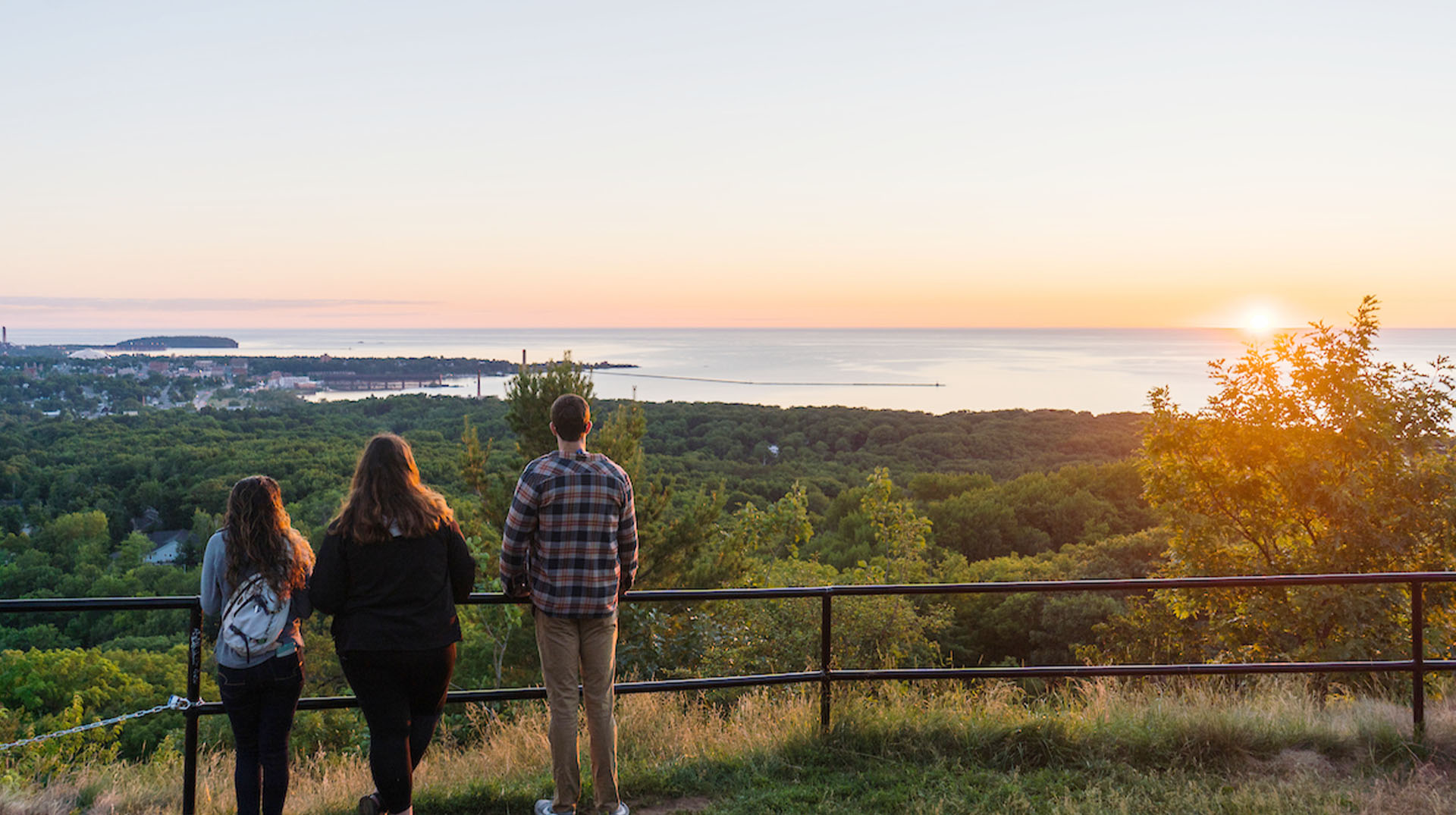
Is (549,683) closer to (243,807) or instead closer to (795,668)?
(243,807)

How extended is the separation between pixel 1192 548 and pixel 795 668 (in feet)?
20.3

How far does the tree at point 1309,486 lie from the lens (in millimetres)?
10672

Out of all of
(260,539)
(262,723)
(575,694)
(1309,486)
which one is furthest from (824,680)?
(1309,486)

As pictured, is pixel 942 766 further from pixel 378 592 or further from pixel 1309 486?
pixel 1309 486

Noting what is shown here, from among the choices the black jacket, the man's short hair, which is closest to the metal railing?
→ the black jacket

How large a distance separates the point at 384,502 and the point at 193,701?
1303 mm

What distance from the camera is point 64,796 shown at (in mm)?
3533

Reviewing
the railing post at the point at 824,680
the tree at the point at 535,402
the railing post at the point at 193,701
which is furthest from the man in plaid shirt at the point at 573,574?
the tree at the point at 535,402

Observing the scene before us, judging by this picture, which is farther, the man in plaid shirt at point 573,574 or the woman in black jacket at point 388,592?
the man in plaid shirt at point 573,574

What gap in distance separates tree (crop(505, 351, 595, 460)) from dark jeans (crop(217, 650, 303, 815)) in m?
14.4

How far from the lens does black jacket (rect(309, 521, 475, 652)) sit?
Answer: 2912mm

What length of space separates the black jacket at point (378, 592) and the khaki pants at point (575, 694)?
0.50 metres

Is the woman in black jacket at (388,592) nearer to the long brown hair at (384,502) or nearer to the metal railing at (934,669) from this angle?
the long brown hair at (384,502)

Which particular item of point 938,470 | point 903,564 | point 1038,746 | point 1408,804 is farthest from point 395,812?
point 938,470
